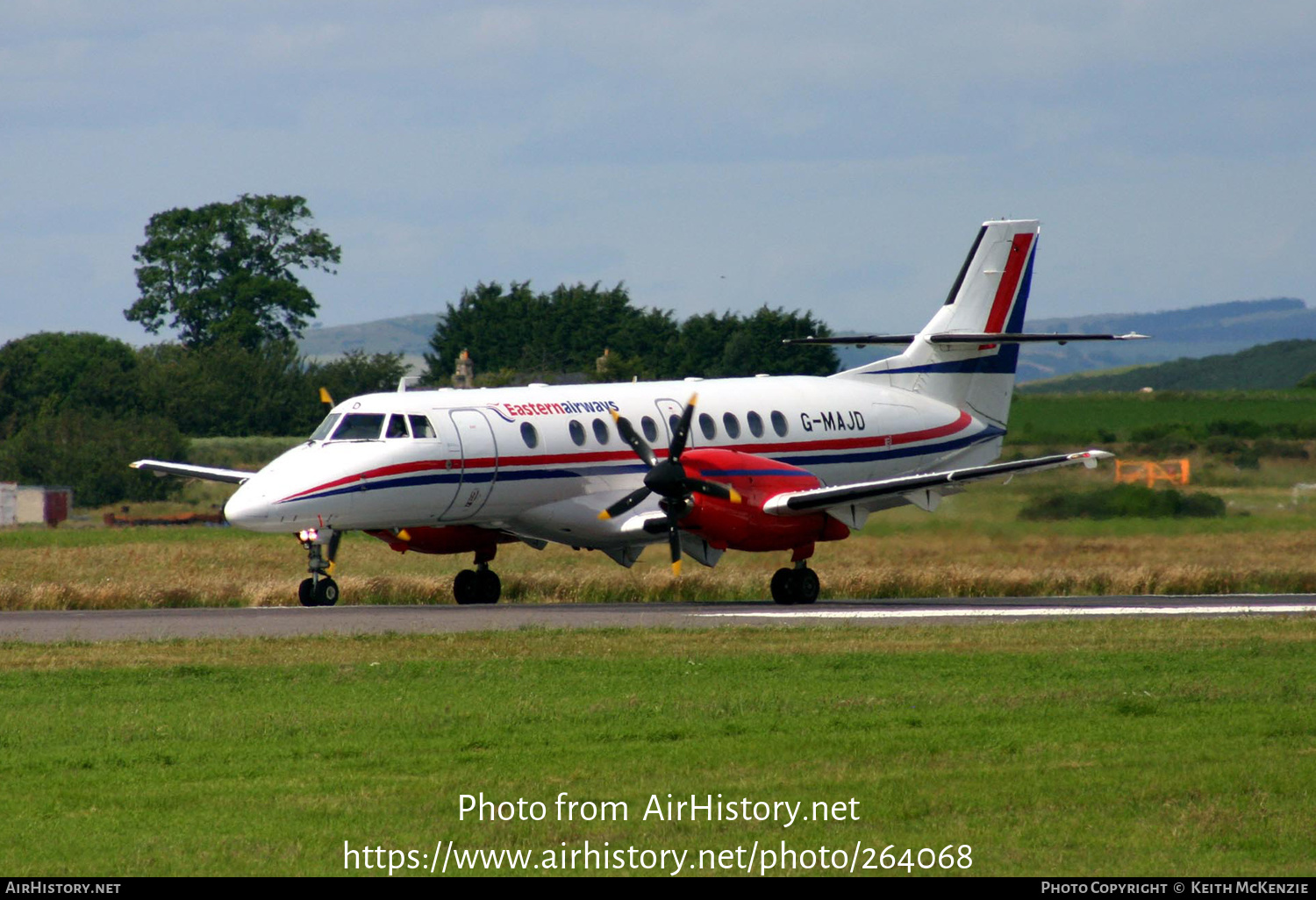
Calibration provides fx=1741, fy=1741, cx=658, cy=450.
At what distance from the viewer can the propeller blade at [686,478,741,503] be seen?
25.7 metres

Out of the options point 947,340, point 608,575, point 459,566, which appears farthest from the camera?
point 459,566

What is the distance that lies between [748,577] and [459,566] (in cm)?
909

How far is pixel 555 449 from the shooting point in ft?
90.0

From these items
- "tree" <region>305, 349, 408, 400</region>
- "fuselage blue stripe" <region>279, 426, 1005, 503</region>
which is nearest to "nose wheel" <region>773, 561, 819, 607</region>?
"fuselage blue stripe" <region>279, 426, 1005, 503</region>

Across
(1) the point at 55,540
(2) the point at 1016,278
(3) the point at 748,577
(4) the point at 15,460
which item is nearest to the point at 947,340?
(2) the point at 1016,278

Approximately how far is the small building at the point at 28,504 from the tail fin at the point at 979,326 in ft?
120

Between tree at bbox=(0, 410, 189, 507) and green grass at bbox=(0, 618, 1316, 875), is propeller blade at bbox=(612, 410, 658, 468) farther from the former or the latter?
tree at bbox=(0, 410, 189, 507)

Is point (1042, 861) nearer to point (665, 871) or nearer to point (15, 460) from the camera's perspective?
point (665, 871)

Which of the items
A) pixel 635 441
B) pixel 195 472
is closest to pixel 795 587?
pixel 635 441

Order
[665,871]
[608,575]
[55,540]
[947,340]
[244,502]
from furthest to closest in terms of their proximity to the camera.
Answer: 1. [55,540]
2. [947,340]
3. [608,575]
4. [244,502]
5. [665,871]

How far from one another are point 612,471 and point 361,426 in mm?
4254

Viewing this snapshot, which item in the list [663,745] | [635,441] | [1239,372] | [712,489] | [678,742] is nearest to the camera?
[663,745]

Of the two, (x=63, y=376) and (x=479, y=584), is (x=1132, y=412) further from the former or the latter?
(x=63, y=376)

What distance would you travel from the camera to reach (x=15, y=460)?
65.1 m
